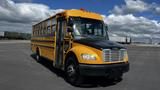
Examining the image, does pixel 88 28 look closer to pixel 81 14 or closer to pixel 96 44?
pixel 81 14

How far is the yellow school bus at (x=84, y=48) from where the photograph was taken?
787 cm

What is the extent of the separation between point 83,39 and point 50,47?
330 centimetres

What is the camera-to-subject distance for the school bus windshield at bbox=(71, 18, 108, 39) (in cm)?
902

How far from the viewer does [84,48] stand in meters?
8.12

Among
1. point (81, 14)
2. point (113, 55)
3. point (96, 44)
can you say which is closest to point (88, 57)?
point (96, 44)

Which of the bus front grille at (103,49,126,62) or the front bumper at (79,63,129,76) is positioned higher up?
the bus front grille at (103,49,126,62)

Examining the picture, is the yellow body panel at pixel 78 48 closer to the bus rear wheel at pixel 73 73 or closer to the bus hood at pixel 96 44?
the bus hood at pixel 96 44

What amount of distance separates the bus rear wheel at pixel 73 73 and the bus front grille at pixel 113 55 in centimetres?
109

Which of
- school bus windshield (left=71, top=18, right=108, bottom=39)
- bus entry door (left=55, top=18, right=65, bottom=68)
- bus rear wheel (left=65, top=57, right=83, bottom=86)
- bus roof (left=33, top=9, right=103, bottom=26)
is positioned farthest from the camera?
bus entry door (left=55, top=18, right=65, bottom=68)

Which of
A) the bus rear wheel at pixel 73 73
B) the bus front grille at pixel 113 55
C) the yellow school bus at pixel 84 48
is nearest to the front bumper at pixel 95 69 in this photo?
the yellow school bus at pixel 84 48

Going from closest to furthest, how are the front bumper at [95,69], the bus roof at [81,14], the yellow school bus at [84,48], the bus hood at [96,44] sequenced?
the front bumper at [95,69] → the yellow school bus at [84,48] → the bus hood at [96,44] → the bus roof at [81,14]

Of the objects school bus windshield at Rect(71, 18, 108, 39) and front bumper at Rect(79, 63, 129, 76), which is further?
school bus windshield at Rect(71, 18, 108, 39)

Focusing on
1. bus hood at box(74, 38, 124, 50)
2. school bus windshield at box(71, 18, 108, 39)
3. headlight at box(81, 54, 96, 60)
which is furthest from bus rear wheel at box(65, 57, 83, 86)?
school bus windshield at box(71, 18, 108, 39)

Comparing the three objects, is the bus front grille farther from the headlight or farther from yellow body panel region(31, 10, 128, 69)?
the headlight
